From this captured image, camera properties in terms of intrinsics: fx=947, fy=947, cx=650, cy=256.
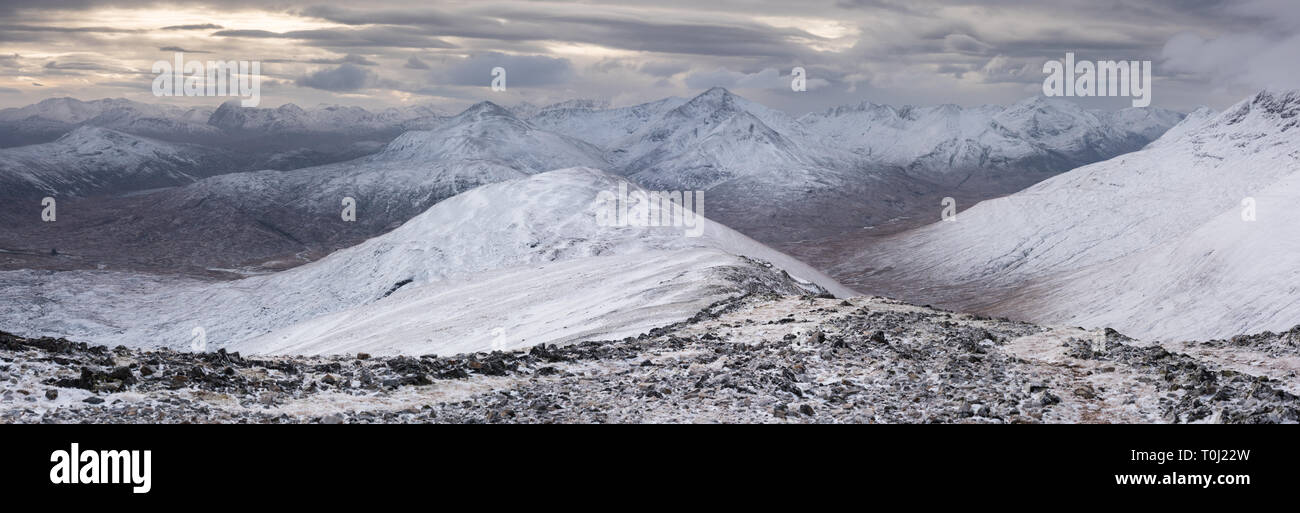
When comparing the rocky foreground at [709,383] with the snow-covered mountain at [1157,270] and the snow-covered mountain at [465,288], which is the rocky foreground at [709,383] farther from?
the snow-covered mountain at [1157,270]

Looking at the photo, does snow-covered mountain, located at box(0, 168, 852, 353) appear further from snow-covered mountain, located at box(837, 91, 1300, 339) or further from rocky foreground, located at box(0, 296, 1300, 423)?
snow-covered mountain, located at box(837, 91, 1300, 339)

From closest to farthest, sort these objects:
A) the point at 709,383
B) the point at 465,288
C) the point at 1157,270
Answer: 1. the point at 709,383
2. the point at 465,288
3. the point at 1157,270

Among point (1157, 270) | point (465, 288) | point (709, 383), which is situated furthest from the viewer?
point (1157, 270)

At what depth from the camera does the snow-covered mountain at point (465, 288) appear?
51969 mm

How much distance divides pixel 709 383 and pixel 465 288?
64361 mm

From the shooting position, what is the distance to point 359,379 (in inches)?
821

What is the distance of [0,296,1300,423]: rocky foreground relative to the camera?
57.4 ft

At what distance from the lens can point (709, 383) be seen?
69.1 feet

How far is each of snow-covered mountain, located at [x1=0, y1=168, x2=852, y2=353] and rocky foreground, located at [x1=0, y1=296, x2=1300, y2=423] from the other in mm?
14300

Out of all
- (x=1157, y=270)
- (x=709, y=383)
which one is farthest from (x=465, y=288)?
(x=1157, y=270)

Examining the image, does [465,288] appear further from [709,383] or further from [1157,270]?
[1157,270]

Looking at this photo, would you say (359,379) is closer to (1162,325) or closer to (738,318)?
(738,318)
